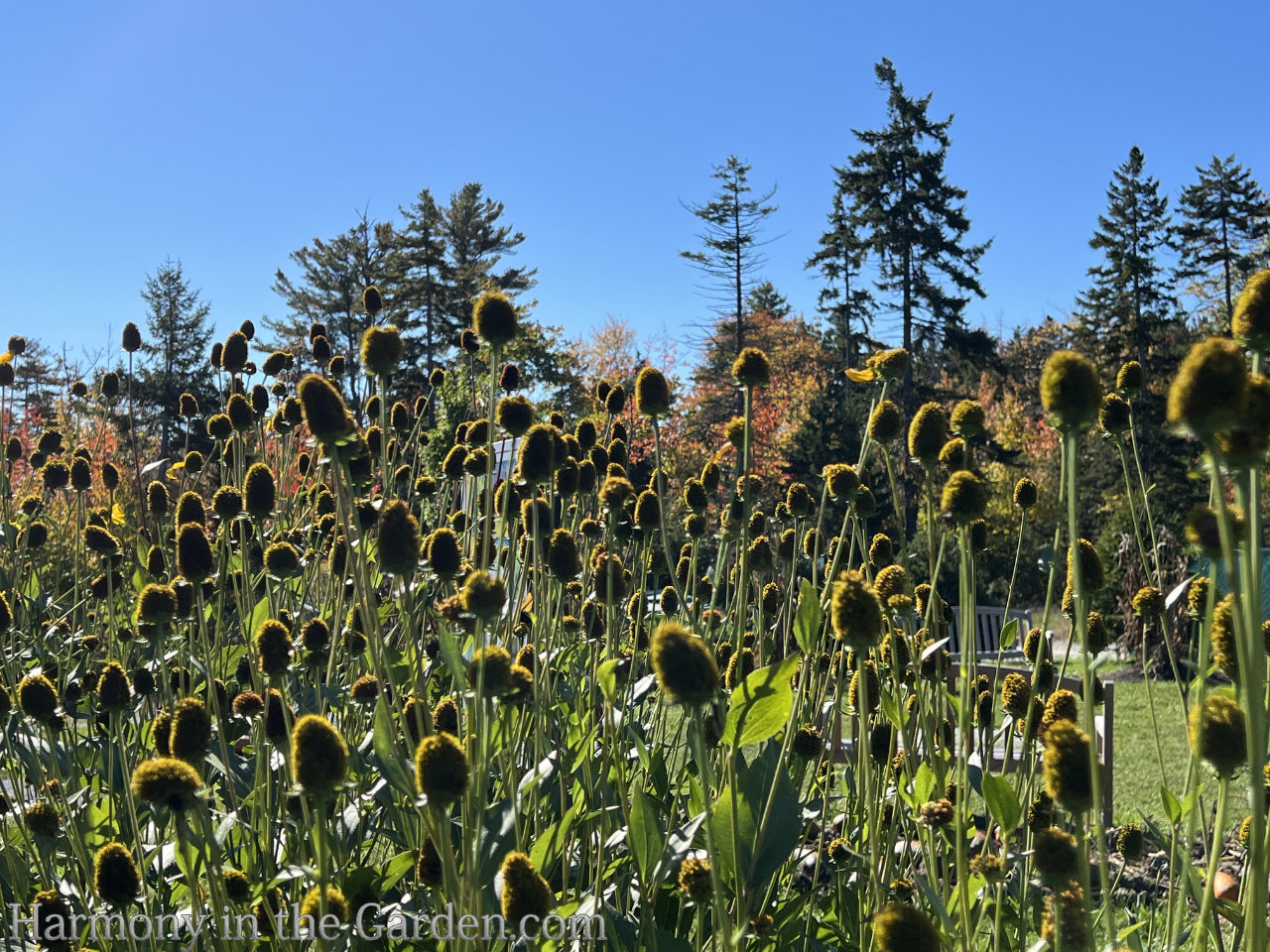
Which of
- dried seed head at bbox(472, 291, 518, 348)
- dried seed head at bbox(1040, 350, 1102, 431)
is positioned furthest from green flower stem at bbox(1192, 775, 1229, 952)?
dried seed head at bbox(472, 291, 518, 348)

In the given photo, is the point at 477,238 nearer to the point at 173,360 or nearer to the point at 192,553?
the point at 173,360

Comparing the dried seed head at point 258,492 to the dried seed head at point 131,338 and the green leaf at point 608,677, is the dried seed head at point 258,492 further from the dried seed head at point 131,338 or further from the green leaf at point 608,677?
the dried seed head at point 131,338

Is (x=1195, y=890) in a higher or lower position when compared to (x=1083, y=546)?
lower

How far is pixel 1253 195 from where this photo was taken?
1375 inches

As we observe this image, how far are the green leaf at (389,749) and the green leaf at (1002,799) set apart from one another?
891 millimetres

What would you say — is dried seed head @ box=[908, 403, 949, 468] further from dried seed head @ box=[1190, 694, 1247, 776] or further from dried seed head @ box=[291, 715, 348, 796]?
dried seed head @ box=[291, 715, 348, 796]

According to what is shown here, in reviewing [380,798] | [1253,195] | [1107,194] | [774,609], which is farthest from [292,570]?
[1253,195]

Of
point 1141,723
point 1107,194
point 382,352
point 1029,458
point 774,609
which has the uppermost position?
point 1107,194

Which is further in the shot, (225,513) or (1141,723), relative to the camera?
(1141,723)

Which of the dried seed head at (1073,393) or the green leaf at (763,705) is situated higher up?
the dried seed head at (1073,393)

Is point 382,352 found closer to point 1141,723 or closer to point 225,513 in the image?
point 225,513

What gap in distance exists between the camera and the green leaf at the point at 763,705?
1.76m

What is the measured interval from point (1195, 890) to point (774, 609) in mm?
2452

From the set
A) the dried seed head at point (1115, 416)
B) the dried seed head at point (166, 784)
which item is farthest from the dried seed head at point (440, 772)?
the dried seed head at point (1115, 416)
